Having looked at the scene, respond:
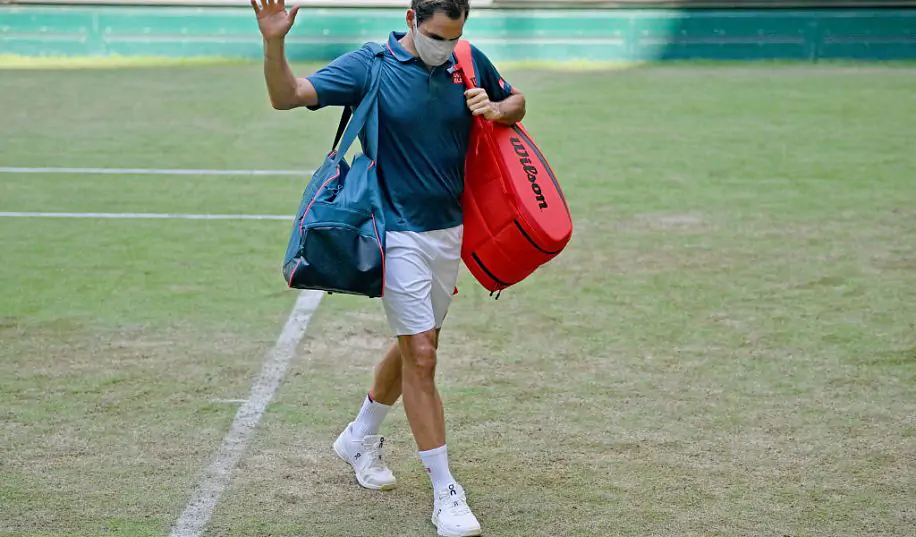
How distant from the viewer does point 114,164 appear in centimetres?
1255

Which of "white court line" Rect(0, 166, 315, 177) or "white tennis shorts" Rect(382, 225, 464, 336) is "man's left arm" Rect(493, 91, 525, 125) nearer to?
"white tennis shorts" Rect(382, 225, 464, 336)

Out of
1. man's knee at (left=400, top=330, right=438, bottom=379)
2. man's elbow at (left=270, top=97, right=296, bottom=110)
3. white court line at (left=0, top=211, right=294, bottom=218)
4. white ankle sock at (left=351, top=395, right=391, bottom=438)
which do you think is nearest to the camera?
man's elbow at (left=270, top=97, right=296, bottom=110)

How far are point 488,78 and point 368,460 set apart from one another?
1.77 metres

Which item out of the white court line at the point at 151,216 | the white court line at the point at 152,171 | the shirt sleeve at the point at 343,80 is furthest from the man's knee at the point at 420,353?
the white court line at the point at 152,171

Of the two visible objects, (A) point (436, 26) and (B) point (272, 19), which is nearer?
(B) point (272, 19)

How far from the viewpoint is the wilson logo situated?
519cm

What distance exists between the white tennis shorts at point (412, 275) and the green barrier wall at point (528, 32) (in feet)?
50.7

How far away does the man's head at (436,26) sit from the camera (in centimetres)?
480

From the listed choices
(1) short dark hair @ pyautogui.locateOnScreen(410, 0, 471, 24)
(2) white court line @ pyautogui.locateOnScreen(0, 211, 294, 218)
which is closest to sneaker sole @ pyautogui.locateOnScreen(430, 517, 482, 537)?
(1) short dark hair @ pyautogui.locateOnScreen(410, 0, 471, 24)

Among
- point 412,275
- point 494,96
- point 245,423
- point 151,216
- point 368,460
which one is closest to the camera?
point 412,275

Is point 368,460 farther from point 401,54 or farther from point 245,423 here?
point 401,54

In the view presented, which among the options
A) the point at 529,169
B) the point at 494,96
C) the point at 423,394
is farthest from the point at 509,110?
the point at 423,394

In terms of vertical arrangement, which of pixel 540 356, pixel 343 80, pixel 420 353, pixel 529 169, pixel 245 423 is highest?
pixel 343 80

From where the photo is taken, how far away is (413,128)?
499 centimetres
